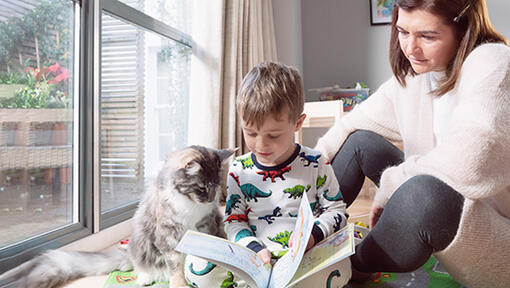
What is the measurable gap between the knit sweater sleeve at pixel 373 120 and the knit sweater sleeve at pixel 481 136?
1.28ft

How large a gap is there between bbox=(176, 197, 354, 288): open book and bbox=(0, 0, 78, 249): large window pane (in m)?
0.87

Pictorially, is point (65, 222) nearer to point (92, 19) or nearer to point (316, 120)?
point (92, 19)

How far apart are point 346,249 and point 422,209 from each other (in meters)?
0.22

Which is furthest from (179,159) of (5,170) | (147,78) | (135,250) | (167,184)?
(147,78)

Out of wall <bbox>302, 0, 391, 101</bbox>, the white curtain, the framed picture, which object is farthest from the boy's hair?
the framed picture

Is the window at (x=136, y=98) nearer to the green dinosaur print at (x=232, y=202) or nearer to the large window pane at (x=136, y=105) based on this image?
the large window pane at (x=136, y=105)

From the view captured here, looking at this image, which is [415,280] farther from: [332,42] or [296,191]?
[332,42]

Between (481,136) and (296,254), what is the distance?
1.41 ft

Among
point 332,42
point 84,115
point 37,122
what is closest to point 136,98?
point 84,115

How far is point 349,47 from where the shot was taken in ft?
11.9

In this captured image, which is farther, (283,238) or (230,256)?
(283,238)

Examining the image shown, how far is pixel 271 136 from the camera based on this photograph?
991 mm

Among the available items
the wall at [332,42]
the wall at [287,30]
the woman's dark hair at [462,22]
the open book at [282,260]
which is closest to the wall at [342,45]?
Result: the wall at [332,42]

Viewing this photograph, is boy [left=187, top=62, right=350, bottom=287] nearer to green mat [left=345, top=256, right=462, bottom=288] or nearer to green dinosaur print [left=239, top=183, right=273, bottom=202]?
green dinosaur print [left=239, top=183, right=273, bottom=202]
